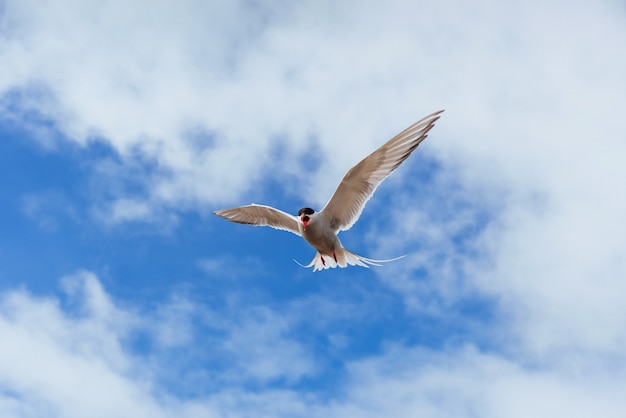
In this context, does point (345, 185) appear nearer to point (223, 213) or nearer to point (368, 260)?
point (368, 260)

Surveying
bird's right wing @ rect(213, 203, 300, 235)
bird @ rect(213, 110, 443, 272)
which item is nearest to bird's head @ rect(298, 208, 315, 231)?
bird @ rect(213, 110, 443, 272)

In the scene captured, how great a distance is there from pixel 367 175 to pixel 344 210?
1022 mm

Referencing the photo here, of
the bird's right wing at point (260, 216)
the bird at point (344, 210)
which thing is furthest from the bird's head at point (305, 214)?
the bird's right wing at point (260, 216)

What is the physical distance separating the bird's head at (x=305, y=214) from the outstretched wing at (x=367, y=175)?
329 mm

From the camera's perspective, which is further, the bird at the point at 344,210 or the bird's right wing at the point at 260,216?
the bird's right wing at the point at 260,216

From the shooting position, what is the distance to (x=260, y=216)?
596 inches

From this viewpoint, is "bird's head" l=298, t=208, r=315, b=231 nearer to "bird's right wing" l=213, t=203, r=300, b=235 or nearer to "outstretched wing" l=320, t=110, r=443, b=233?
"outstretched wing" l=320, t=110, r=443, b=233

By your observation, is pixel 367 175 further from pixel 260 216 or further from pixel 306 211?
pixel 260 216

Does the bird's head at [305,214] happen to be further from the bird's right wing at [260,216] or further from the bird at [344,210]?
the bird's right wing at [260,216]

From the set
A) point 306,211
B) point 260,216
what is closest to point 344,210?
point 306,211

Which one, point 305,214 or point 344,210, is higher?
point 344,210

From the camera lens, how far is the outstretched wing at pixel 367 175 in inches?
491

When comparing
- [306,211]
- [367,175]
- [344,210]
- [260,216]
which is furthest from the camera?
[260,216]

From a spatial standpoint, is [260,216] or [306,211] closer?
[306,211]
